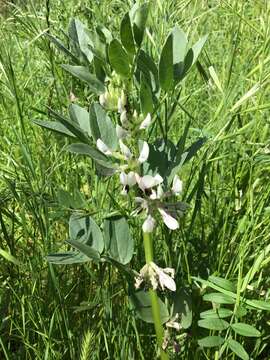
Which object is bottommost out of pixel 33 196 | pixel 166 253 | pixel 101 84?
pixel 166 253

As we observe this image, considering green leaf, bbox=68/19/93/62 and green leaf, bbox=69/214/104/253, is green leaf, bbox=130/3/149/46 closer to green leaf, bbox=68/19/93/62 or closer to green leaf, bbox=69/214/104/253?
green leaf, bbox=68/19/93/62

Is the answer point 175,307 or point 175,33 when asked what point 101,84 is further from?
point 175,307

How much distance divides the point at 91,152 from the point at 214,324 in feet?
1.17

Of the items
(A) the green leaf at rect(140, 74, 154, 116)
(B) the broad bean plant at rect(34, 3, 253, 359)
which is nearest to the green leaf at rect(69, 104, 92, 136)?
(B) the broad bean plant at rect(34, 3, 253, 359)

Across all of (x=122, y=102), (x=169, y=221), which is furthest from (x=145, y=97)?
(x=169, y=221)

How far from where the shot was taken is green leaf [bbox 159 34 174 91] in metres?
0.80

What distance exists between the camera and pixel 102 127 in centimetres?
88

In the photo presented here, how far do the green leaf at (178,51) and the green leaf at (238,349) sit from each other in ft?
1.37

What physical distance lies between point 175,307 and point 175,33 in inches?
16.7

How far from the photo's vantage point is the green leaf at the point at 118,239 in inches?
37.2

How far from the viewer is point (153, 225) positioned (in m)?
0.82

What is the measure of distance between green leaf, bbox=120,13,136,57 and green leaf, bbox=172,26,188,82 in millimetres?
74

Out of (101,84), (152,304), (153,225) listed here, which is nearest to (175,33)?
(101,84)

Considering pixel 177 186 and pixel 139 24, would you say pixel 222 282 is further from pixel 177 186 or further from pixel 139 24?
pixel 139 24
